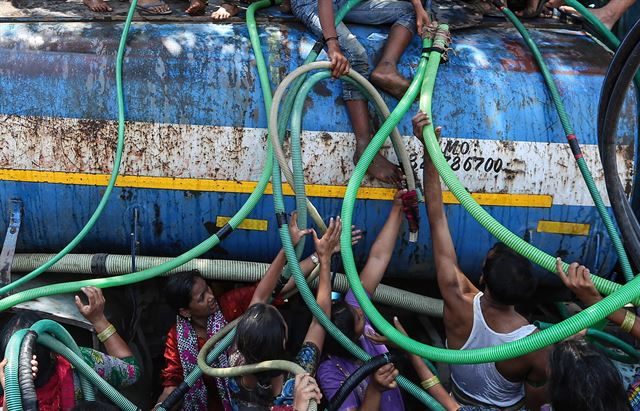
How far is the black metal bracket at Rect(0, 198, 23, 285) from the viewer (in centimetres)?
427

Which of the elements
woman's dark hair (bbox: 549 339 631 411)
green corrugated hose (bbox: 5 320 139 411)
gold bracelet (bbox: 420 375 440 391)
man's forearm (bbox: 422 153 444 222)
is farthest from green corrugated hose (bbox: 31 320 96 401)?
woman's dark hair (bbox: 549 339 631 411)

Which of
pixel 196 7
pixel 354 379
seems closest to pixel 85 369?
pixel 354 379

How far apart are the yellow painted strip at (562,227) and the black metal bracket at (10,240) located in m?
2.90

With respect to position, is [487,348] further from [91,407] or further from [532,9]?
[532,9]

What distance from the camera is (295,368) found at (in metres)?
3.10

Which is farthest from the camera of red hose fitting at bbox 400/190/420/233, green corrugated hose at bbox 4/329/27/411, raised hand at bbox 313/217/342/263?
red hose fitting at bbox 400/190/420/233

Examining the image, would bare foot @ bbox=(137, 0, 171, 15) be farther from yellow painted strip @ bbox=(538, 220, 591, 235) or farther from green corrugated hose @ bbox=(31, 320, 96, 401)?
yellow painted strip @ bbox=(538, 220, 591, 235)

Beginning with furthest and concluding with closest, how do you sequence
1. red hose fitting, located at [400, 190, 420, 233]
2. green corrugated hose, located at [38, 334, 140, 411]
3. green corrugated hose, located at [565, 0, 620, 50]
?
1. green corrugated hose, located at [565, 0, 620, 50]
2. red hose fitting, located at [400, 190, 420, 233]
3. green corrugated hose, located at [38, 334, 140, 411]

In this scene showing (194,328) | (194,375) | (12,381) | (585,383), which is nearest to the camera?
(585,383)

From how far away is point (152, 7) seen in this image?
4.79 metres

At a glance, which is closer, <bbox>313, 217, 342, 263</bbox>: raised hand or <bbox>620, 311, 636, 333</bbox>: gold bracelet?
<bbox>620, 311, 636, 333</bbox>: gold bracelet

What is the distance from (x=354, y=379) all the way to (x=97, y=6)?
2.80 meters

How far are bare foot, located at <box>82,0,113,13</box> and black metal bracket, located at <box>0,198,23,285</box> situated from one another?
1.27 meters

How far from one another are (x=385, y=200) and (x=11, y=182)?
206cm
